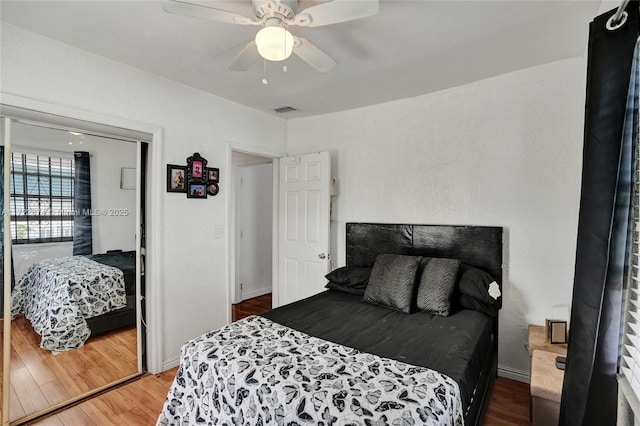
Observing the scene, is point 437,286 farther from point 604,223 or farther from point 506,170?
point 604,223

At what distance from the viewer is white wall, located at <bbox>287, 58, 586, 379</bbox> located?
2373 mm

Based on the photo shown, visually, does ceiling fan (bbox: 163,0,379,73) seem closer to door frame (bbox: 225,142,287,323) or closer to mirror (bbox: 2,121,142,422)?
mirror (bbox: 2,121,142,422)

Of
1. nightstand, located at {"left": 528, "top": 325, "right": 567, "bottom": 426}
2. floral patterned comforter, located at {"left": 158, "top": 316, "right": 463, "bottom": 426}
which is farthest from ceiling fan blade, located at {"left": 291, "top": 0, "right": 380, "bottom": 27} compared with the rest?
nightstand, located at {"left": 528, "top": 325, "right": 567, "bottom": 426}

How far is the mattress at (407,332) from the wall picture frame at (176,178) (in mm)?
1421

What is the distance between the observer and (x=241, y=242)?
189 inches

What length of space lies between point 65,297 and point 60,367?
0.56 meters

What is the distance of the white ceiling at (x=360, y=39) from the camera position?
1740 millimetres

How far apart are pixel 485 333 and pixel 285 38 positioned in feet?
7.16

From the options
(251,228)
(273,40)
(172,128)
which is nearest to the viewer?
(273,40)

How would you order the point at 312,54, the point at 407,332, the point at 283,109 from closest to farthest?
the point at 312,54 < the point at 407,332 < the point at 283,109

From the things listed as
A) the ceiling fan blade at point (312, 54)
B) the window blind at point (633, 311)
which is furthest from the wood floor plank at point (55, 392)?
the window blind at point (633, 311)

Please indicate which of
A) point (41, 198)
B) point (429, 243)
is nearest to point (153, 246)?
point (41, 198)

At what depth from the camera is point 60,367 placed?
239cm

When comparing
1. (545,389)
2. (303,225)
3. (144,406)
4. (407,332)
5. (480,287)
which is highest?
(303,225)
